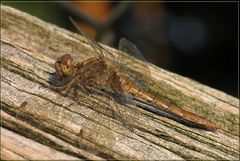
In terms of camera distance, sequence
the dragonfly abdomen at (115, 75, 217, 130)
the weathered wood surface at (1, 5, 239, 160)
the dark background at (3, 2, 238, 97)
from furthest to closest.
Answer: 1. the dark background at (3, 2, 238, 97)
2. the dragonfly abdomen at (115, 75, 217, 130)
3. the weathered wood surface at (1, 5, 239, 160)

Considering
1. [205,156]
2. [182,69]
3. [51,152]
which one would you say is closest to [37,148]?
[51,152]

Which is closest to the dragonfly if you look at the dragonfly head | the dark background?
the dragonfly head

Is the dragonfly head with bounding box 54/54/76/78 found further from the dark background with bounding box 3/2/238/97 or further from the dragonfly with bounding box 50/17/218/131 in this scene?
the dark background with bounding box 3/2/238/97

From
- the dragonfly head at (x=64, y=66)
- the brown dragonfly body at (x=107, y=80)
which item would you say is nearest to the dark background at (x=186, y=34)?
the brown dragonfly body at (x=107, y=80)

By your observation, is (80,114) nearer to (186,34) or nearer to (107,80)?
(107,80)

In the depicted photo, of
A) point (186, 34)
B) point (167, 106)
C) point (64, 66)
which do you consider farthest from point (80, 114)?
point (186, 34)

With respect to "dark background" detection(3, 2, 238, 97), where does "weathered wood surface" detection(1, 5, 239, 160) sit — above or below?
below

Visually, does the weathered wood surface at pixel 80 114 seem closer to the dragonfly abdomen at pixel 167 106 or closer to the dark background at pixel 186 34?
the dragonfly abdomen at pixel 167 106

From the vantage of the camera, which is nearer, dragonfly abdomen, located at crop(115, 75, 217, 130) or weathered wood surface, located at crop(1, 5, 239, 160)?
weathered wood surface, located at crop(1, 5, 239, 160)
